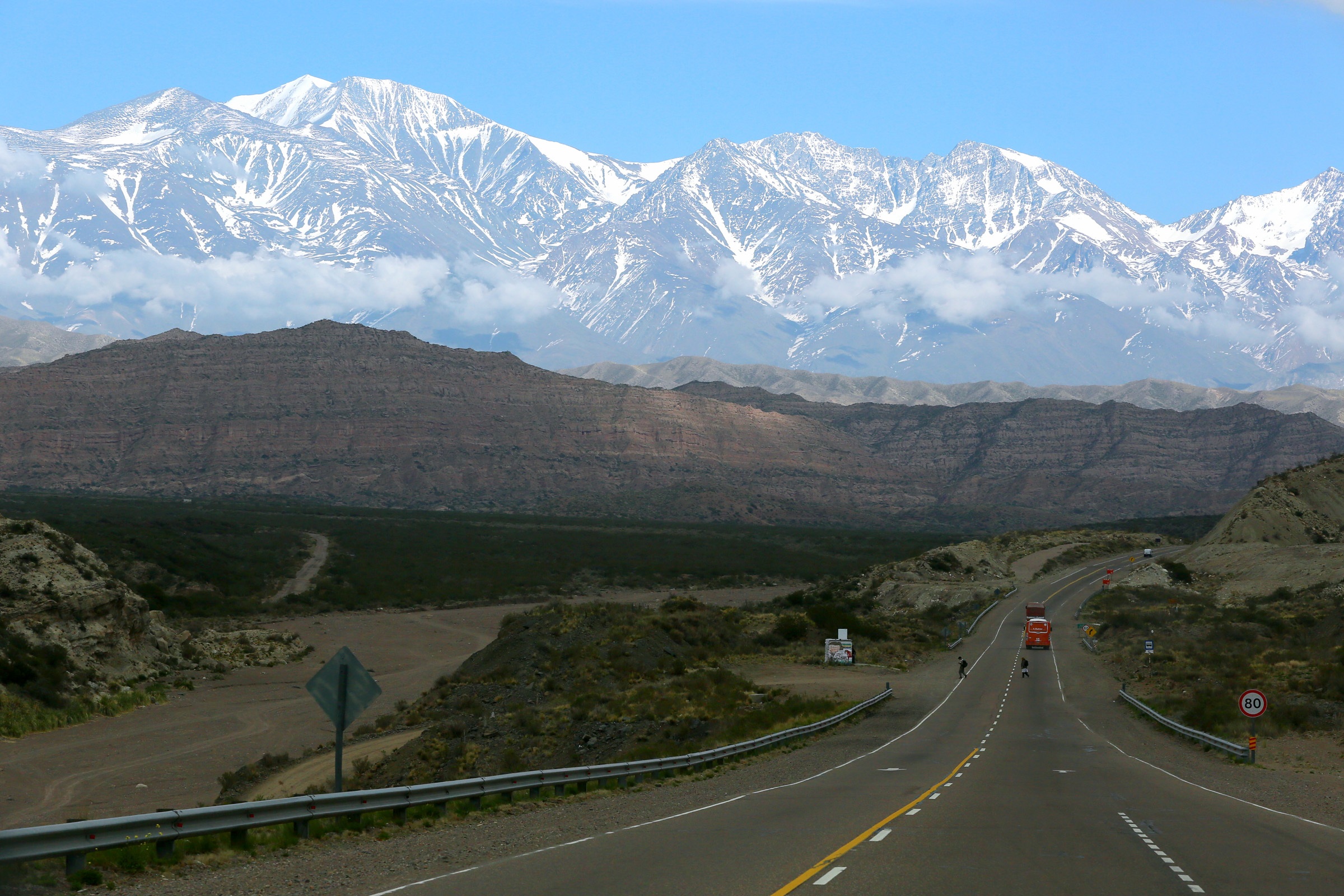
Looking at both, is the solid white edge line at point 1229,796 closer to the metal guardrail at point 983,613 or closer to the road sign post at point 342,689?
the road sign post at point 342,689

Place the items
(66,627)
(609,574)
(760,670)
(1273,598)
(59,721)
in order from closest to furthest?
(59,721) → (66,627) → (760,670) → (1273,598) → (609,574)

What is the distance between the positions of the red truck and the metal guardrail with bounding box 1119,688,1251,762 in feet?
57.6

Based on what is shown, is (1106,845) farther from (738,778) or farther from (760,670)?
(760,670)

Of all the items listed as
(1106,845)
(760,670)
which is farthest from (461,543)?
(1106,845)

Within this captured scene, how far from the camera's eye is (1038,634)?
189ft

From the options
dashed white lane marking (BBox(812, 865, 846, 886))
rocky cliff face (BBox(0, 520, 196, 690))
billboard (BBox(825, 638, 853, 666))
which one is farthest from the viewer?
billboard (BBox(825, 638, 853, 666))

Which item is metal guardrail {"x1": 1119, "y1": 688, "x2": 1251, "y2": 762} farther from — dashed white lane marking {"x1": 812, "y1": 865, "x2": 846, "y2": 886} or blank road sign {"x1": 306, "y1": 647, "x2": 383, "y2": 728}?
blank road sign {"x1": 306, "y1": 647, "x2": 383, "y2": 728}

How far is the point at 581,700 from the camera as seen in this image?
32438 mm

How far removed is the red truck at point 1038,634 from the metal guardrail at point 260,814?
3962 cm

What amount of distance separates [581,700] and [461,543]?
254 ft

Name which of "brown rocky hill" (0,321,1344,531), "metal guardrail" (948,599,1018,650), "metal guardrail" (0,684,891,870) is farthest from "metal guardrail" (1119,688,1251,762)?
"brown rocky hill" (0,321,1344,531)

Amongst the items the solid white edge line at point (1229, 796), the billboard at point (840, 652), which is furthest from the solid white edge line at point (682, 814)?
the billboard at point (840, 652)

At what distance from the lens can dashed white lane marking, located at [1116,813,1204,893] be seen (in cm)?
1157

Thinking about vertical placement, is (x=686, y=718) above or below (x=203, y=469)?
below
